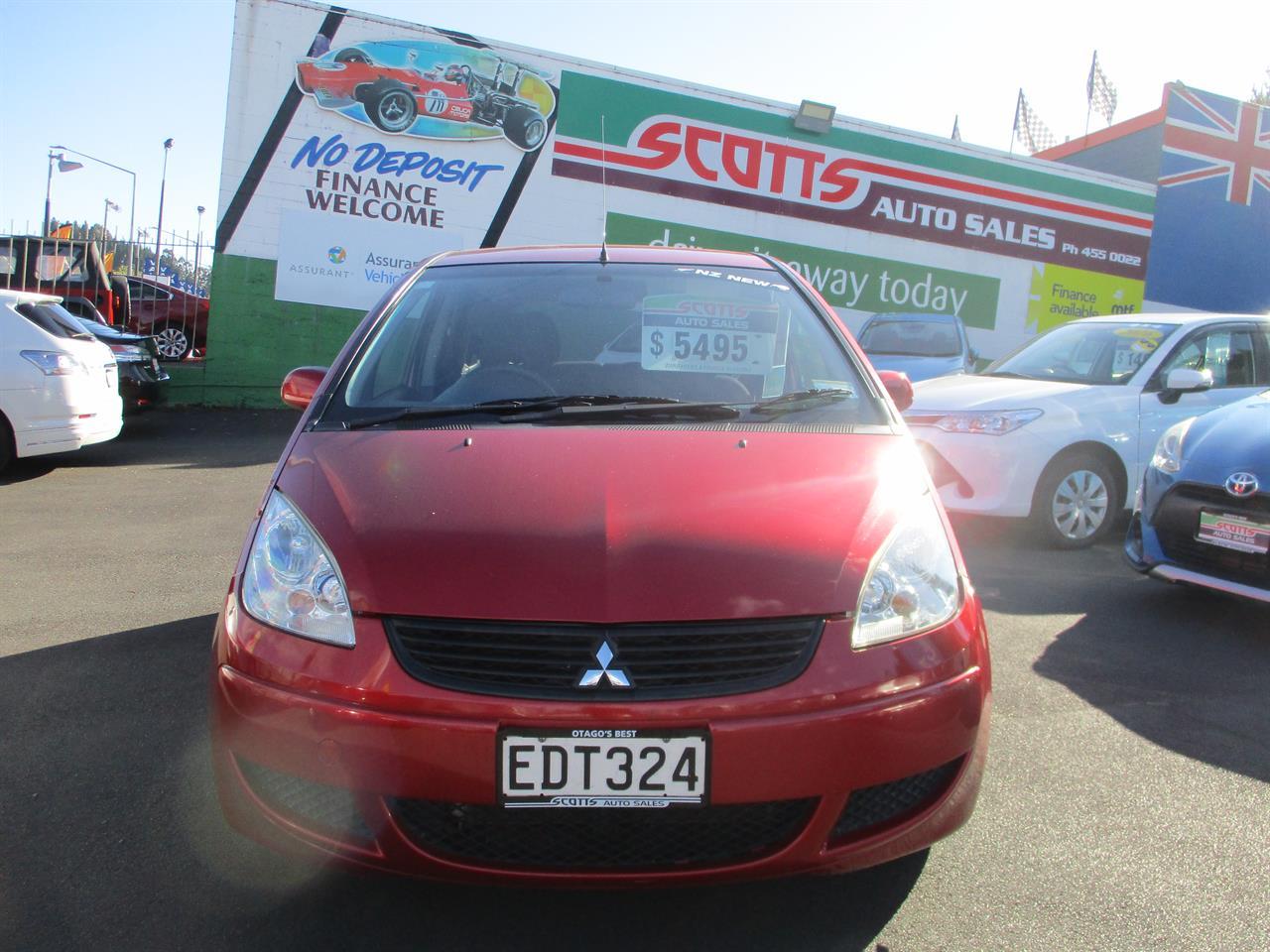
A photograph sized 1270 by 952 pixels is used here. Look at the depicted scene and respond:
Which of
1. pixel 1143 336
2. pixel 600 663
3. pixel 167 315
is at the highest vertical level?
pixel 1143 336

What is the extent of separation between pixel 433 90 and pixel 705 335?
11.1 m

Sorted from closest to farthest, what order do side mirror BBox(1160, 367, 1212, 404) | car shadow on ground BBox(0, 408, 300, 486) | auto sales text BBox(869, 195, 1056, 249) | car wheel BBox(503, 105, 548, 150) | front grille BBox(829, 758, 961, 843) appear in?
1. front grille BBox(829, 758, 961, 843)
2. side mirror BBox(1160, 367, 1212, 404)
3. car shadow on ground BBox(0, 408, 300, 486)
4. car wheel BBox(503, 105, 548, 150)
5. auto sales text BBox(869, 195, 1056, 249)

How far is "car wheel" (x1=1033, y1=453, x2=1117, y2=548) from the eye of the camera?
6.22 m

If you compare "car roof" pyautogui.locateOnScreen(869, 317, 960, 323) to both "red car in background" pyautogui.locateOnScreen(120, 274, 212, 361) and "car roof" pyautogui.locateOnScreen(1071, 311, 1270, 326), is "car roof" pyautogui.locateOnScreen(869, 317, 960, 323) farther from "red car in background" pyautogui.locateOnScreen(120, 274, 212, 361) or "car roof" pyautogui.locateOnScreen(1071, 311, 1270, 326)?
"red car in background" pyautogui.locateOnScreen(120, 274, 212, 361)

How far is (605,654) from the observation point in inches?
76.9

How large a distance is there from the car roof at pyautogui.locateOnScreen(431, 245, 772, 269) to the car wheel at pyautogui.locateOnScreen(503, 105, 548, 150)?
1030 centimetres

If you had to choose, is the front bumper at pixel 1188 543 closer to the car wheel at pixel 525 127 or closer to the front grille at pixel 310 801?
the front grille at pixel 310 801

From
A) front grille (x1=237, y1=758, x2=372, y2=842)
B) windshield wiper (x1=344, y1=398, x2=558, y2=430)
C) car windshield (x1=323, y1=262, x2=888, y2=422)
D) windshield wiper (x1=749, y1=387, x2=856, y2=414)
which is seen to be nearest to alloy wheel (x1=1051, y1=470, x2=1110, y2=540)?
car windshield (x1=323, y1=262, x2=888, y2=422)

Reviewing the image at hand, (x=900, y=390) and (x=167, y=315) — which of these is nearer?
(x=900, y=390)

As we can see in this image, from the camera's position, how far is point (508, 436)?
2570 millimetres

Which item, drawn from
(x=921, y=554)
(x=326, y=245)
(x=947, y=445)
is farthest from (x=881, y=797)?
(x=326, y=245)

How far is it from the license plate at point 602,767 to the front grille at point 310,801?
12.1 inches

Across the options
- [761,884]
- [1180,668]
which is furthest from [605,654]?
[1180,668]

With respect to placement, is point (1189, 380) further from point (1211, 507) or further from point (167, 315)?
point (167, 315)
